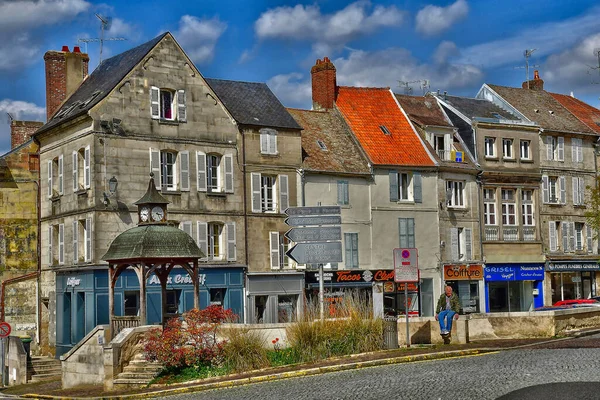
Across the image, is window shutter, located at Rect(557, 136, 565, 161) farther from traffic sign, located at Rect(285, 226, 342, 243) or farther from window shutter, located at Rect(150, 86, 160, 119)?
traffic sign, located at Rect(285, 226, 342, 243)

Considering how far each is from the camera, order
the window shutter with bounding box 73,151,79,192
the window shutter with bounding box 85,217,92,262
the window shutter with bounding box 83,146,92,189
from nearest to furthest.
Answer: the window shutter with bounding box 85,217,92,262
the window shutter with bounding box 83,146,92,189
the window shutter with bounding box 73,151,79,192

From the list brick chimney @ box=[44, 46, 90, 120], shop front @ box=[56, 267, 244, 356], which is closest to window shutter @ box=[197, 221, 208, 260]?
shop front @ box=[56, 267, 244, 356]

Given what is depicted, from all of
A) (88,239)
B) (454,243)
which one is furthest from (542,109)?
(88,239)

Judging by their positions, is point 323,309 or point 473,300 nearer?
point 323,309

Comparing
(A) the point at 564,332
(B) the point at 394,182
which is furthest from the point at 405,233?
(A) the point at 564,332

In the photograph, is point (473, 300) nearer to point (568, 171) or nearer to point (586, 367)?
point (568, 171)

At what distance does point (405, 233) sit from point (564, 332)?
60.1 ft

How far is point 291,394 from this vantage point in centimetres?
1881

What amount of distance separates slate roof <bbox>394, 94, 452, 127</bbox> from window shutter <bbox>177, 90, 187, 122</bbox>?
13332 millimetres

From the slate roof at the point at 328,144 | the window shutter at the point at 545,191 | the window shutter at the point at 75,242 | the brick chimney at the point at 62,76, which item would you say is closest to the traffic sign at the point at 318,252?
the window shutter at the point at 75,242

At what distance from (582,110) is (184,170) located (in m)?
27.3

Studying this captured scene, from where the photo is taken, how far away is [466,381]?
1811 cm

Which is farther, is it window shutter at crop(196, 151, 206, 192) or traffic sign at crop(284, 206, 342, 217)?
window shutter at crop(196, 151, 206, 192)

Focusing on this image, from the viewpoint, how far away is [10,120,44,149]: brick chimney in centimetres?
4441
